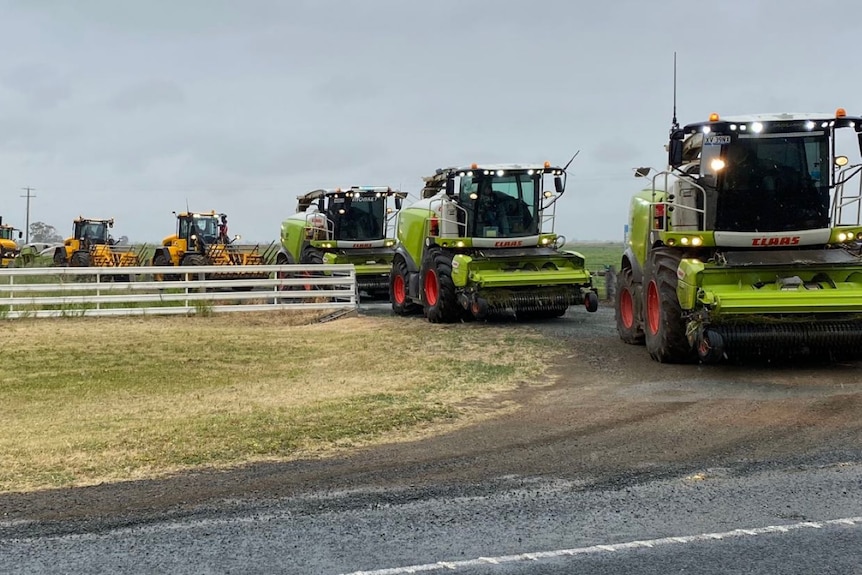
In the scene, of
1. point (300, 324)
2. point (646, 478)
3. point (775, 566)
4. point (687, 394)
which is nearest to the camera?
point (775, 566)

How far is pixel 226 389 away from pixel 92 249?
27013 millimetres

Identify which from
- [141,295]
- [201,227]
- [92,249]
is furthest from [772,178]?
[92,249]

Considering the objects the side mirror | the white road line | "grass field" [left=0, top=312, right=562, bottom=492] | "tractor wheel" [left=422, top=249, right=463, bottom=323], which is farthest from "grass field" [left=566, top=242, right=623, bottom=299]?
the white road line

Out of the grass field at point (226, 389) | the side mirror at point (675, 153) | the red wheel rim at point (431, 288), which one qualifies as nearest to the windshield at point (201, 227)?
the grass field at point (226, 389)

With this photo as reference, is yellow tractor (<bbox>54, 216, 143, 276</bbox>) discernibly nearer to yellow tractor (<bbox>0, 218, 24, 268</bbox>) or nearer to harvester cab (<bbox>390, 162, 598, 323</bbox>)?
yellow tractor (<bbox>0, 218, 24, 268</bbox>)

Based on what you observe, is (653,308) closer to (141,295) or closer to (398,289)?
(398,289)

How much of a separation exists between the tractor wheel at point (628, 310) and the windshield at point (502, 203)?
3.30 meters

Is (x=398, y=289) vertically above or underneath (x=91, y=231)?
underneath

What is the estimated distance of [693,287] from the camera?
1001 centimetres

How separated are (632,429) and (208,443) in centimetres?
353

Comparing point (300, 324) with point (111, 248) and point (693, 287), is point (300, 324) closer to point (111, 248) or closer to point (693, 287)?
point (693, 287)

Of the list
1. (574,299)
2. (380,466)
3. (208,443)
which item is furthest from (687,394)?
(574,299)

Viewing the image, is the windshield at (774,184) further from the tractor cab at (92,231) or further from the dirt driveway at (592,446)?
the tractor cab at (92,231)

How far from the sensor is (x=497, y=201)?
1673 centimetres
